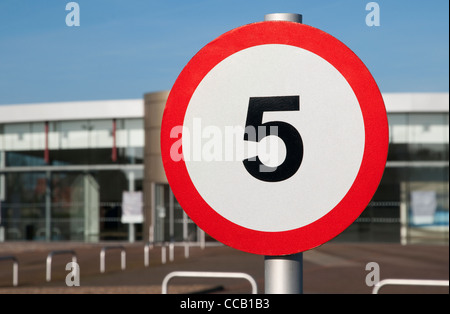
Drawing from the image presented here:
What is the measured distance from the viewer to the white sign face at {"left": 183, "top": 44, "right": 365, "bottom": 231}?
1720 mm

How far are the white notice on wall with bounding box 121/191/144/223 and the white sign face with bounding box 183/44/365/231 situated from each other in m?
29.4

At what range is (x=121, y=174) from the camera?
111 ft

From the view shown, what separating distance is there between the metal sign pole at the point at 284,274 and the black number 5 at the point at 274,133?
0.63 feet

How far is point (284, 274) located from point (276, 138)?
330 mm

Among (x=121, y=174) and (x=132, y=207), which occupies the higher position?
(x=121, y=174)

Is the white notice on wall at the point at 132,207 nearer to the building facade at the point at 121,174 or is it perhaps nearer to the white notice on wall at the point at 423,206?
the building facade at the point at 121,174

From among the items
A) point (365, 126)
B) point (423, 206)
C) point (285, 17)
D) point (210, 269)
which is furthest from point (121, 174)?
point (365, 126)

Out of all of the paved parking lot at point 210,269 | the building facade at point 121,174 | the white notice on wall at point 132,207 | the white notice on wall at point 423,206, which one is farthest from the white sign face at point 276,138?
the white notice on wall at point 423,206

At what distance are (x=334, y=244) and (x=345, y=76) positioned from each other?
102 ft

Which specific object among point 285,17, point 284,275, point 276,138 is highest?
point 285,17

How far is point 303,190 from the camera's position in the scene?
67.9 inches

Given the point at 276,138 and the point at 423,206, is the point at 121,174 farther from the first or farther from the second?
the point at 276,138

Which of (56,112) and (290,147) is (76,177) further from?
(290,147)
